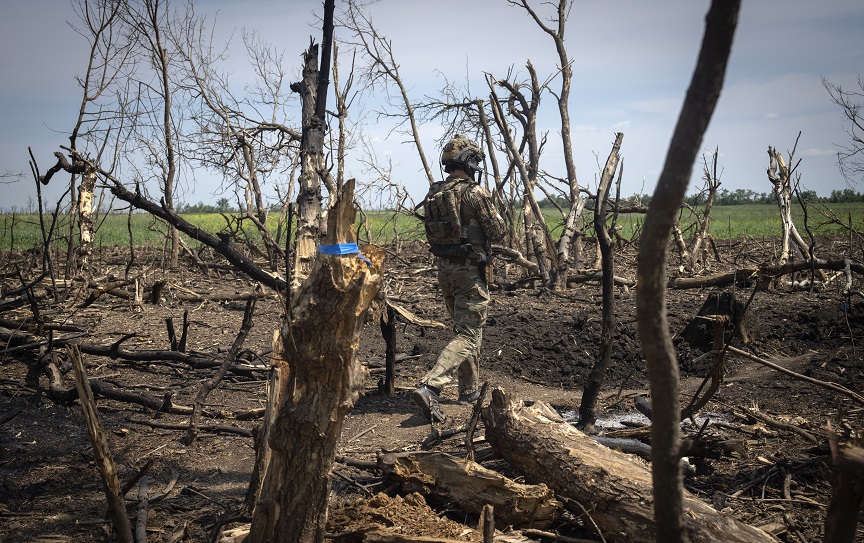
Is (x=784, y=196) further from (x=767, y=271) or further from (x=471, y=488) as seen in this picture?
(x=471, y=488)

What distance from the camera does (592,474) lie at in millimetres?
3414

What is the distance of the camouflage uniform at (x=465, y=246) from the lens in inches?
249

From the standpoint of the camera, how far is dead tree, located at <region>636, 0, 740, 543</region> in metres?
1.58

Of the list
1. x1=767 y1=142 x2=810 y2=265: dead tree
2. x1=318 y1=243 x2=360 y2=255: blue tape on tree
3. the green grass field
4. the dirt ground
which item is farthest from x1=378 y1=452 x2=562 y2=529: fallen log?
x1=767 y1=142 x2=810 y2=265: dead tree

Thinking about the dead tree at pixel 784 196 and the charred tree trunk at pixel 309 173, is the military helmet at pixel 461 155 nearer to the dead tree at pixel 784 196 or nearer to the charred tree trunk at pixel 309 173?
the charred tree trunk at pixel 309 173

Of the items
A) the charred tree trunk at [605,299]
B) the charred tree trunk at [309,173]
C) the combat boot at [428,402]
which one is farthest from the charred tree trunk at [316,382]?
the charred tree trunk at [309,173]

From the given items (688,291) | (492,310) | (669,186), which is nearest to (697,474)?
(669,186)

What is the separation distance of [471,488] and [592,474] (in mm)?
639

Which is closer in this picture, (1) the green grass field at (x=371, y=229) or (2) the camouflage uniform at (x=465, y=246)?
(2) the camouflage uniform at (x=465, y=246)

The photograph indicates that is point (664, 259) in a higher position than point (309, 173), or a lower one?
lower

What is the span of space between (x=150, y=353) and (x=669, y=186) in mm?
5890

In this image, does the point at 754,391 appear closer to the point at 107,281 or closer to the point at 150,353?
the point at 150,353

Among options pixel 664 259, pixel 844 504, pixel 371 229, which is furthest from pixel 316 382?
pixel 371 229

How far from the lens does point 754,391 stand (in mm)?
6461
